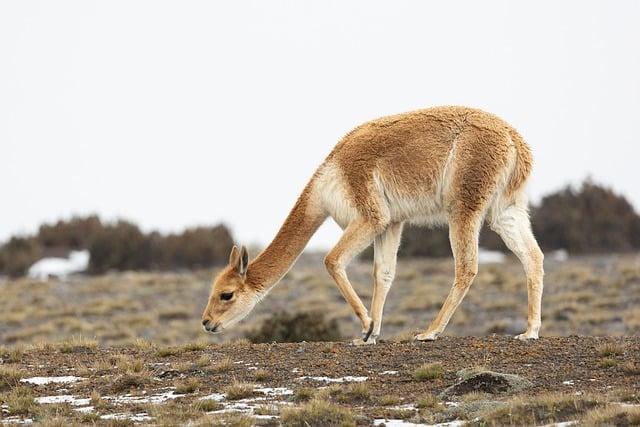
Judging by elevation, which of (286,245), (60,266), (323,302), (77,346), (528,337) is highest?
(286,245)

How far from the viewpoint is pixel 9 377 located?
417 inches

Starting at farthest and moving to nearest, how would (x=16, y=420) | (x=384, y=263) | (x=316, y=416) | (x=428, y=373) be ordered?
1. (x=384, y=263)
2. (x=428, y=373)
3. (x=16, y=420)
4. (x=316, y=416)

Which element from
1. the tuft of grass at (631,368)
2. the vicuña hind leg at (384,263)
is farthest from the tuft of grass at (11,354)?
the tuft of grass at (631,368)

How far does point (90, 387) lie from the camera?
402 inches

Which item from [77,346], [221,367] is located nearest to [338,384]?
[221,367]

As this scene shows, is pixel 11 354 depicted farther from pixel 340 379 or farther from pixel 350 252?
pixel 340 379

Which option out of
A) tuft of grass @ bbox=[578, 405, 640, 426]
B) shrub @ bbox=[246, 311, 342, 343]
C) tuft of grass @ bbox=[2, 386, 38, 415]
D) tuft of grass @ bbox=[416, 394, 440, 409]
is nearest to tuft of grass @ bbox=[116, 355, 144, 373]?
tuft of grass @ bbox=[2, 386, 38, 415]

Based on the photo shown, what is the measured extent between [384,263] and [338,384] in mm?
2753

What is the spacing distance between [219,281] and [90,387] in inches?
85.9

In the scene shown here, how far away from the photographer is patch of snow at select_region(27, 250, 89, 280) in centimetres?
3159

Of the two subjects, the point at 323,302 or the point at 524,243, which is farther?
the point at 323,302

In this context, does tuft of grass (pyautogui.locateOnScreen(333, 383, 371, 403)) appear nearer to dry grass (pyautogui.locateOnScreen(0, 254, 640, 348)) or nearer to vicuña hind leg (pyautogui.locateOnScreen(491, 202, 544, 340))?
vicuña hind leg (pyautogui.locateOnScreen(491, 202, 544, 340))

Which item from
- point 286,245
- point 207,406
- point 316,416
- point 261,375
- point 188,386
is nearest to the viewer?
point 316,416

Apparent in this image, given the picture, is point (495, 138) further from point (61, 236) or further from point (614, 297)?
point (61, 236)
